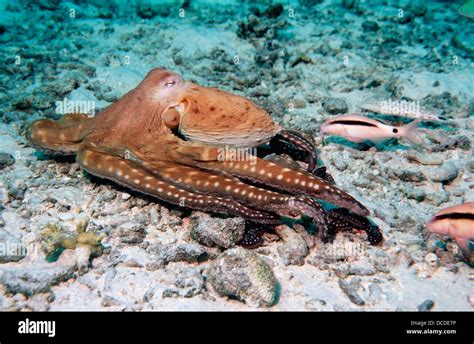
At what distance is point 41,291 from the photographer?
371 cm

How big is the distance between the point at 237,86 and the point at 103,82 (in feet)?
9.86

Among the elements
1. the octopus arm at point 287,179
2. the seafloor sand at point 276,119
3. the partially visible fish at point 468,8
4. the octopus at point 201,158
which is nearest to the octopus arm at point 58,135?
the octopus at point 201,158

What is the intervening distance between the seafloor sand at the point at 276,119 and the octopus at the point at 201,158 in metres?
0.33

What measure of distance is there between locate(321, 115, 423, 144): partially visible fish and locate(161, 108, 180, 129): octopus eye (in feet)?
9.02

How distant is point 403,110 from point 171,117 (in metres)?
4.35

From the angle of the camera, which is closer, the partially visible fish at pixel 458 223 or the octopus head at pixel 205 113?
the partially visible fish at pixel 458 223

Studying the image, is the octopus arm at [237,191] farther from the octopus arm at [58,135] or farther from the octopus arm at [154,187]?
the octopus arm at [58,135]

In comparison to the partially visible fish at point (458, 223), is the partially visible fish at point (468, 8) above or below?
above

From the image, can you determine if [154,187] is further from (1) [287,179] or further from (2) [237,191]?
(1) [287,179]

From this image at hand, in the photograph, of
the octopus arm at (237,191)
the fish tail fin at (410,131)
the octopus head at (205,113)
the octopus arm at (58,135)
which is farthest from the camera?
the fish tail fin at (410,131)

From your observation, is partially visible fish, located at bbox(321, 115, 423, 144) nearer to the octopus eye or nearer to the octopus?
the octopus

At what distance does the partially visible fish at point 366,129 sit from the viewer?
5.67 metres

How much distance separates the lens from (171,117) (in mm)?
4516
